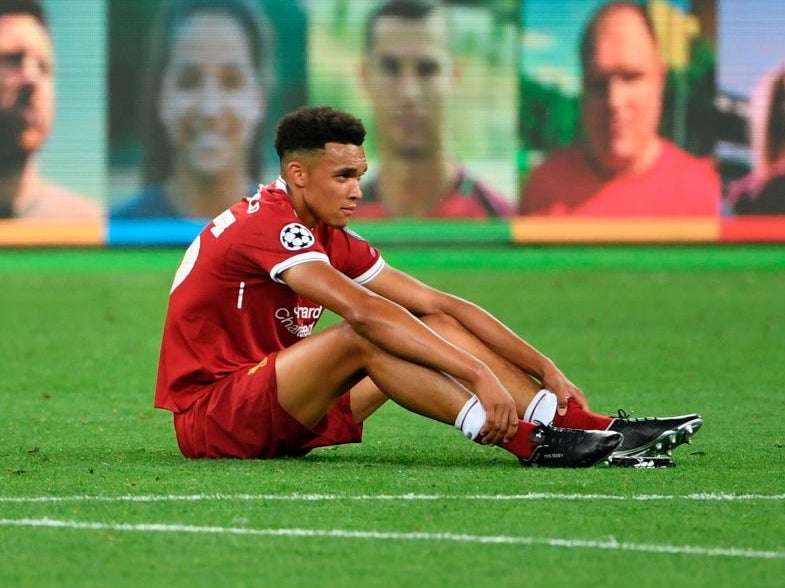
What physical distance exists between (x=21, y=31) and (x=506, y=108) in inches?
271

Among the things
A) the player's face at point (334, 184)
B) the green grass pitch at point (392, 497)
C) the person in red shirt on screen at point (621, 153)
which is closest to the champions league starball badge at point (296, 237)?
the player's face at point (334, 184)

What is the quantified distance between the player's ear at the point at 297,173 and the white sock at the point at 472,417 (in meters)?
1.23

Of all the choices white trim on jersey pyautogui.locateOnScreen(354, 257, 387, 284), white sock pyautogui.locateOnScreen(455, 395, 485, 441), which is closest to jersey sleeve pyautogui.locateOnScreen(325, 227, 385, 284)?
white trim on jersey pyautogui.locateOnScreen(354, 257, 387, 284)

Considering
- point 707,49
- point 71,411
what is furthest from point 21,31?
point 71,411

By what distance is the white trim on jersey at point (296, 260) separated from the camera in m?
7.23

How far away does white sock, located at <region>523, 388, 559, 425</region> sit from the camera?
7.46 m

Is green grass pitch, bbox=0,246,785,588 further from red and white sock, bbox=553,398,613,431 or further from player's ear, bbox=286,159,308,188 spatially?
player's ear, bbox=286,159,308,188

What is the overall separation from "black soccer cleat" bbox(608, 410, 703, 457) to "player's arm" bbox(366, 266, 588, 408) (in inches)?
8.0

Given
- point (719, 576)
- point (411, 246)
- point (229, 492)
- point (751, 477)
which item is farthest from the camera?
point (411, 246)

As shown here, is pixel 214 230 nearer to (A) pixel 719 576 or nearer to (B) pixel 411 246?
(A) pixel 719 576

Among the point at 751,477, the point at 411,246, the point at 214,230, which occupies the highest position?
the point at 214,230

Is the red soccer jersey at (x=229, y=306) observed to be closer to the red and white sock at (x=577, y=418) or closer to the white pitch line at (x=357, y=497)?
the white pitch line at (x=357, y=497)

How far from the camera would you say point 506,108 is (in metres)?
25.6

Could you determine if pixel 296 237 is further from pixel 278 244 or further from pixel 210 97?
pixel 210 97
